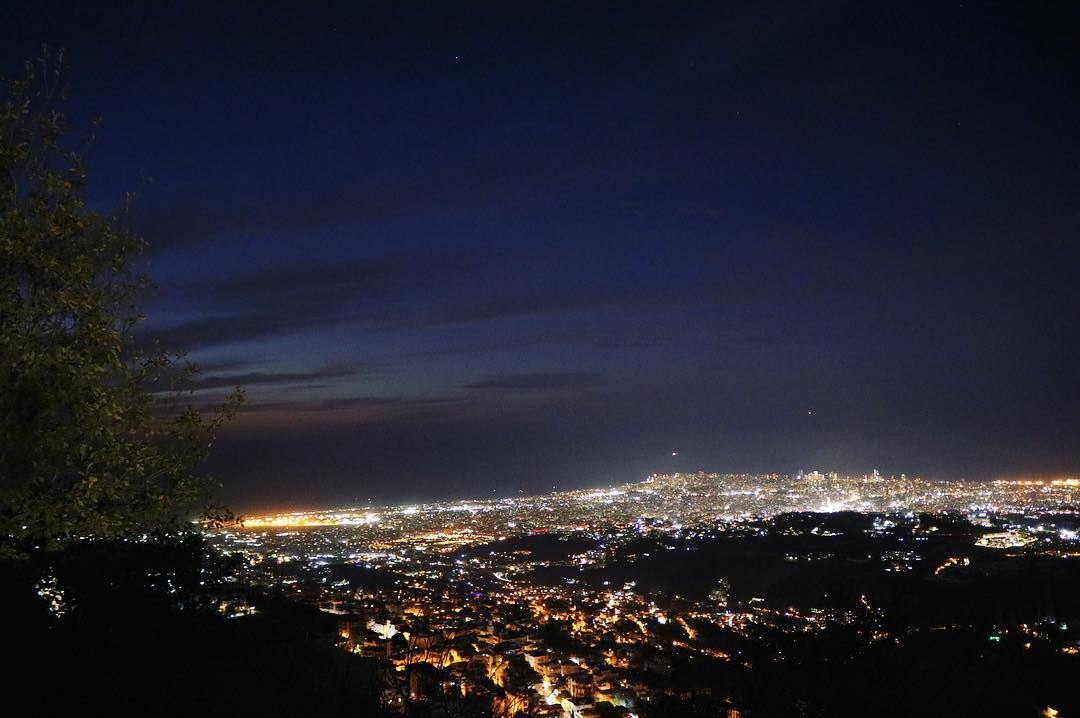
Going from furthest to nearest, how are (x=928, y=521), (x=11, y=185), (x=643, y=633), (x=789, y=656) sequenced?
(x=928, y=521)
(x=643, y=633)
(x=789, y=656)
(x=11, y=185)

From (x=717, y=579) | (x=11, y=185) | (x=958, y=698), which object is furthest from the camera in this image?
(x=717, y=579)

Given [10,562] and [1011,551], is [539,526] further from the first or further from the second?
[10,562]

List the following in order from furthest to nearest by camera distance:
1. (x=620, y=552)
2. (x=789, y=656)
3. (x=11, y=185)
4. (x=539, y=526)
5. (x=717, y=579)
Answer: (x=539, y=526) < (x=620, y=552) < (x=717, y=579) < (x=789, y=656) < (x=11, y=185)

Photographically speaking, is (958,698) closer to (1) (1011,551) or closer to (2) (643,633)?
(2) (643,633)

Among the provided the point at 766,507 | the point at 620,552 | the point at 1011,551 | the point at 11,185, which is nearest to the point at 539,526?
the point at 620,552

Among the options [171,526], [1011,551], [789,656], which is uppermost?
[171,526]

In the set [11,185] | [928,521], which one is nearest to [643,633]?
[11,185]

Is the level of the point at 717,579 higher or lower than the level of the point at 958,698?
lower

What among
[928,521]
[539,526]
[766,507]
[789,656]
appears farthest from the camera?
[766,507]

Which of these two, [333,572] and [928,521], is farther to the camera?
[928,521]
